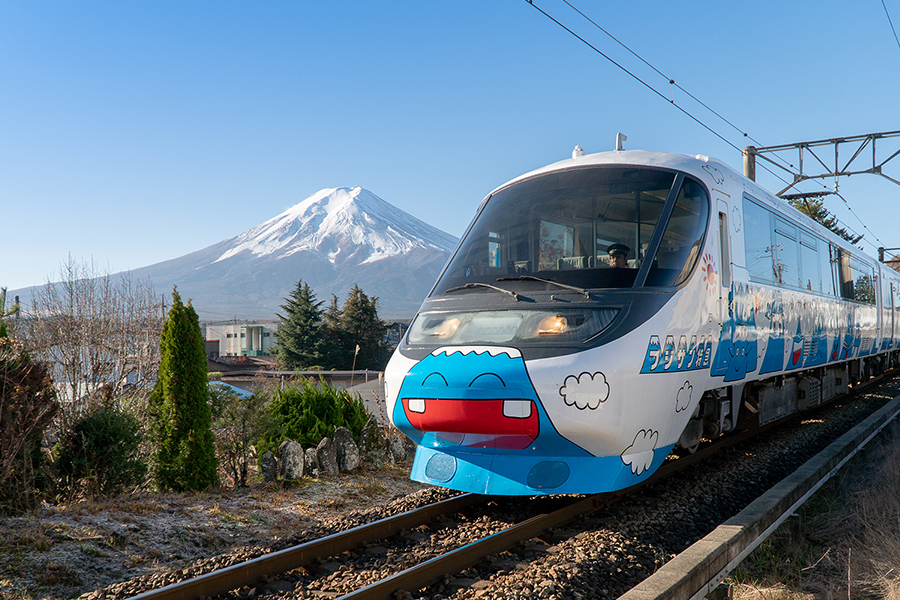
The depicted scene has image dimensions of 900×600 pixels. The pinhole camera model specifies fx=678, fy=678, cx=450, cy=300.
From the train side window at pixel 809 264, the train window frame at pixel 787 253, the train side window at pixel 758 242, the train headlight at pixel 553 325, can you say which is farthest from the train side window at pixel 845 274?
the train headlight at pixel 553 325

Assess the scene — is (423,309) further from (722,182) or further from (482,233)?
(722,182)

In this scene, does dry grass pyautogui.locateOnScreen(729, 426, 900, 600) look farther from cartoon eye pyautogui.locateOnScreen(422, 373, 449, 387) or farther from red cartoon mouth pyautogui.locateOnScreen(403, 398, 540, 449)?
cartoon eye pyautogui.locateOnScreen(422, 373, 449, 387)

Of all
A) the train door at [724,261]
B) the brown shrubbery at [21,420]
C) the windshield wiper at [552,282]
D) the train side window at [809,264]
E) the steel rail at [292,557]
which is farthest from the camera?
the train side window at [809,264]

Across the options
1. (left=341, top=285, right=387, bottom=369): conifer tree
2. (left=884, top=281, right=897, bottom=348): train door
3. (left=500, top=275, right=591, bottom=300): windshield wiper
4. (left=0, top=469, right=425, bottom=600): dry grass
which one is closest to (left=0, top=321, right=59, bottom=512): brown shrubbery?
(left=0, top=469, right=425, bottom=600): dry grass

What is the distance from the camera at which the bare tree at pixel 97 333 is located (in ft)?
58.0

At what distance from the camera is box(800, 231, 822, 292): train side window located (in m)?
9.35

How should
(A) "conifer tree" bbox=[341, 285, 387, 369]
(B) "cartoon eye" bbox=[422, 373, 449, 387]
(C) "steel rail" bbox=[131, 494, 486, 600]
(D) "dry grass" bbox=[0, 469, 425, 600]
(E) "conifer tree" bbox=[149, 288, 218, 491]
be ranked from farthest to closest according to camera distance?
(A) "conifer tree" bbox=[341, 285, 387, 369] → (E) "conifer tree" bbox=[149, 288, 218, 491] → (B) "cartoon eye" bbox=[422, 373, 449, 387] → (D) "dry grass" bbox=[0, 469, 425, 600] → (C) "steel rail" bbox=[131, 494, 486, 600]

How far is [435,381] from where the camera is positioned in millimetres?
5148

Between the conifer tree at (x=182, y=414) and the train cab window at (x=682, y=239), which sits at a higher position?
the train cab window at (x=682, y=239)

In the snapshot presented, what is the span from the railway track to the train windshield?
1812mm

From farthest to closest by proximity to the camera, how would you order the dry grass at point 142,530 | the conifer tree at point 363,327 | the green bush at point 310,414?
the conifer tree at point 363,327, the green bush at point 310,414, the dry grass at point 142,530

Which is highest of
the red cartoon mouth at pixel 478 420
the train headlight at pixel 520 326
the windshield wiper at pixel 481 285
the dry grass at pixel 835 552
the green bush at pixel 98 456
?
the windshield wiper at pixel 481 285

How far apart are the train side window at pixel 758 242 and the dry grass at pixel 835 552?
2335 millimetres

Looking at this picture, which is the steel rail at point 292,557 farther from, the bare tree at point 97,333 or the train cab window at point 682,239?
the bare tree at point 97,333
